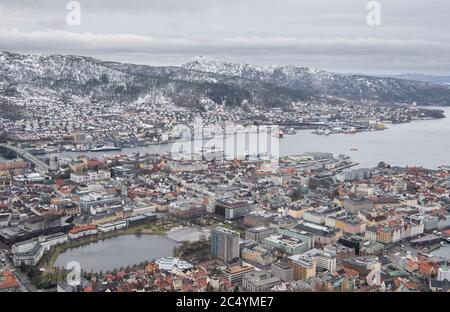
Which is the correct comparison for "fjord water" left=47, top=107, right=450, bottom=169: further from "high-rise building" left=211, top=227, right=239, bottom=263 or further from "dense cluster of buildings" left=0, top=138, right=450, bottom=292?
"high-rise building" left=211, top=227, right=239, bottom=263

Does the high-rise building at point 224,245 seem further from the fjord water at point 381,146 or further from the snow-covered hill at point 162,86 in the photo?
the snow-covered hill at point 162,86

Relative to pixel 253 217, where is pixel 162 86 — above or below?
above

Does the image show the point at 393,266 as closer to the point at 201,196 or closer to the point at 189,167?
the point at 201,196

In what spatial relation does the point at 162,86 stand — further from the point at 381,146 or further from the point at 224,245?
the point at 224,245

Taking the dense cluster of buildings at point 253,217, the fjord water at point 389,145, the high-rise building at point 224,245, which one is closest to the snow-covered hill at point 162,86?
the fjord water at point 389,145

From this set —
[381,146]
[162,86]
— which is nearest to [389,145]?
[381,146]

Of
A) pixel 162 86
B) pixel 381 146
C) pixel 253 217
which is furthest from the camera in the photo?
pixel 162 86

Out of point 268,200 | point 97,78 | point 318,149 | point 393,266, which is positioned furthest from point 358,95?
point 393,266

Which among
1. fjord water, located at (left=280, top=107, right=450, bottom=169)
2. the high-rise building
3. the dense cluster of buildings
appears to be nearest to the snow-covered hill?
fjord water, located at (left=280, top=107, right=450, bottom=169)
